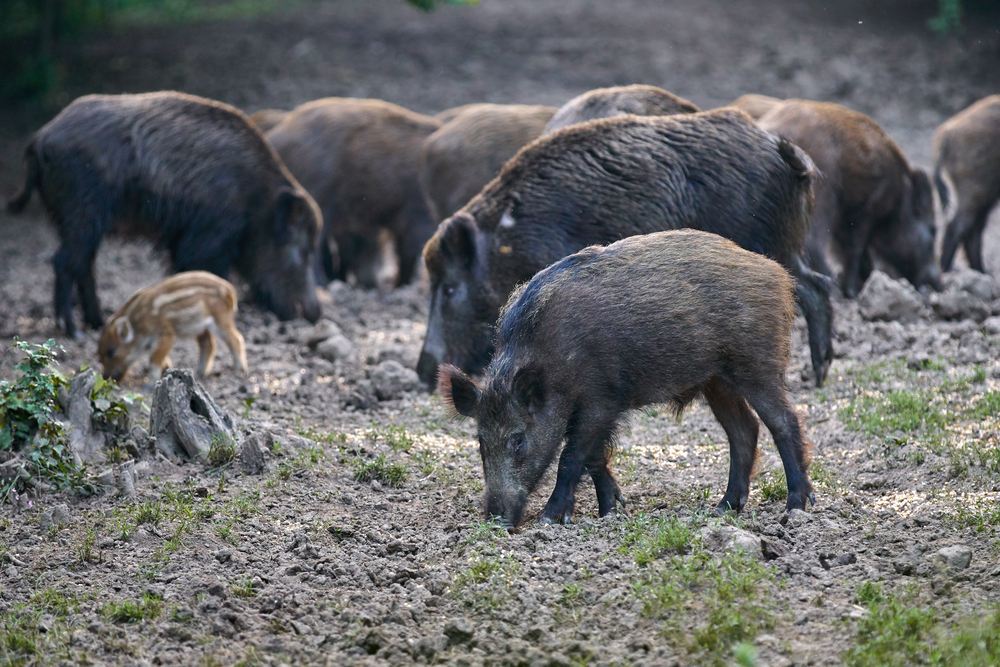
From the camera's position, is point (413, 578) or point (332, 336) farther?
point (332, 336)

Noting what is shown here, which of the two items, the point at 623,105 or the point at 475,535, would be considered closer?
the point at 475,535

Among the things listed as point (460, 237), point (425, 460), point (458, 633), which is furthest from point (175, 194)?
point (458, 633)

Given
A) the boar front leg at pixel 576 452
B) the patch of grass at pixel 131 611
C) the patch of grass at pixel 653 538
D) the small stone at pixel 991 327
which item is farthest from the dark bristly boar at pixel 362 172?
the patch of grass at pixel 131 611

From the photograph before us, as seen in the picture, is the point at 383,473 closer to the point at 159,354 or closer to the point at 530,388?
the point at 530,388

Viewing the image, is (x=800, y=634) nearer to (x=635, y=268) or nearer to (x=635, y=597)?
(x=635, y=597)

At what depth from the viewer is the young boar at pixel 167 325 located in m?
6.95

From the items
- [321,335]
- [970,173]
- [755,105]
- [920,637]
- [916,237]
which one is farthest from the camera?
[755,105]

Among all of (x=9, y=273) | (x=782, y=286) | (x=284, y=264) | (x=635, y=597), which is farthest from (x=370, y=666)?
(x=9, y=273)

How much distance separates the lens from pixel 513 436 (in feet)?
14.3

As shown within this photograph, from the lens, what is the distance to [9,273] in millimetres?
11055

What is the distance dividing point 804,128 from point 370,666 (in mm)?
6892

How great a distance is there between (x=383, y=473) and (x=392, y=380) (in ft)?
5.30

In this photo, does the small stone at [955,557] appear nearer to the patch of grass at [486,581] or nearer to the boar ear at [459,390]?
the patch of grass at [486,581]

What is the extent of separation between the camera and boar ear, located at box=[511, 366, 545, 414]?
4227 millimetres
